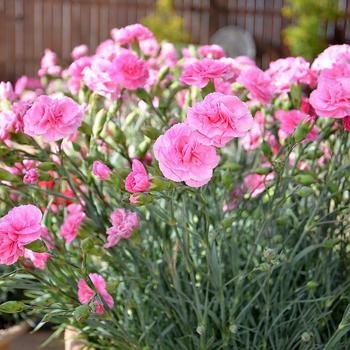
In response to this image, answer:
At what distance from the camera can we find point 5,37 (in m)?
7.38

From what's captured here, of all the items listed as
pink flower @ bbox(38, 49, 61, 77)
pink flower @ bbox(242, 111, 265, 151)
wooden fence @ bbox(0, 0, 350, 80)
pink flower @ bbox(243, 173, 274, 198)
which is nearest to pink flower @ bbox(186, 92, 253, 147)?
pink flower @ bbox(243, 173, 274, 198)

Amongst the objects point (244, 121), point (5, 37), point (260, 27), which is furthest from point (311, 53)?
point (244, 121)

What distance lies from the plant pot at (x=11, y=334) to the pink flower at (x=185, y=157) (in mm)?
698

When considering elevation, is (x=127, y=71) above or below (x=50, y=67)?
above

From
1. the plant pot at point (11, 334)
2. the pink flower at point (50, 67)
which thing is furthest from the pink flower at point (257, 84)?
the pink flower at point (50, 67)

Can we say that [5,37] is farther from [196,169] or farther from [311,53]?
[196,169]

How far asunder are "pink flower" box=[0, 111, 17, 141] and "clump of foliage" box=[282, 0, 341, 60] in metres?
5.86

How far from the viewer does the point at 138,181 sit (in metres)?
0.89

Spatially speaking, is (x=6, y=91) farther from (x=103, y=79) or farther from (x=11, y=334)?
(x=11, y=334)

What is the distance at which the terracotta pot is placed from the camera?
1.25 meters

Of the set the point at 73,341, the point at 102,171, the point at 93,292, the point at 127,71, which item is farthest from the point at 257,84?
the point at 73,341

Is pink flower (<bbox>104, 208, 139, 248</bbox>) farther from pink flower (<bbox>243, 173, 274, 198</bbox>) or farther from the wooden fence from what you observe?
the wooden fence

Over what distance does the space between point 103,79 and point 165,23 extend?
603cm

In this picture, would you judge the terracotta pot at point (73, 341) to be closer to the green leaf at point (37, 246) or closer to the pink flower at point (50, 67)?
the green leaf at point (37, 246)
